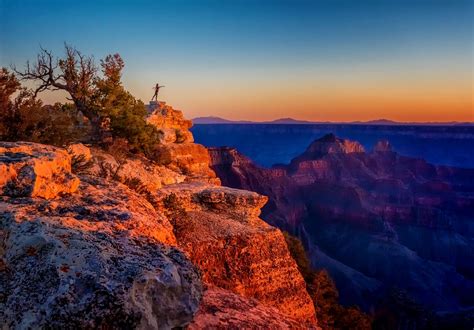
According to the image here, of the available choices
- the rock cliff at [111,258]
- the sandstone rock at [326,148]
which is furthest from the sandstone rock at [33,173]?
the sandstone rock at [326,148]

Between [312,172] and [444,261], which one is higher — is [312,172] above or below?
above

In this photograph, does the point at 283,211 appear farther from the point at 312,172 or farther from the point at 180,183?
the point at 180,183

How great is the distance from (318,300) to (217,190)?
27.0ft

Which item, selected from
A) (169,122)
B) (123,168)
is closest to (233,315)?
(123,168)

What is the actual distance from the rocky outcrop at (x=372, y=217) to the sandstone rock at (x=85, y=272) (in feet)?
147

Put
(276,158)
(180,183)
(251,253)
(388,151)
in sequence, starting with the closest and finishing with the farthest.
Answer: (251,253), (180,183), (388,151), (276,158)

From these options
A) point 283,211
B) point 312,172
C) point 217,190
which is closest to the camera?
point 217,190

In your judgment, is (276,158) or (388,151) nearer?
(388,151)

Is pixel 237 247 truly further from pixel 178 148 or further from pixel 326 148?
pixel 326 148

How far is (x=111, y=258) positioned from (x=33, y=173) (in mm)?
2853

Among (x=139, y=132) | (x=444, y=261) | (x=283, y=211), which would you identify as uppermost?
(x=139, y=132)

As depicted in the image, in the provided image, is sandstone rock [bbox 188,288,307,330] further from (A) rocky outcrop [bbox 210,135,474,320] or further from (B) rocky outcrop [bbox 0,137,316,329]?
(A) rocky outcrop [bbox 210,135,474,320]

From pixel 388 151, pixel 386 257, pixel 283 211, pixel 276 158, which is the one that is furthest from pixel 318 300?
pixel 276 158

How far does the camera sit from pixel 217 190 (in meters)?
15.0
